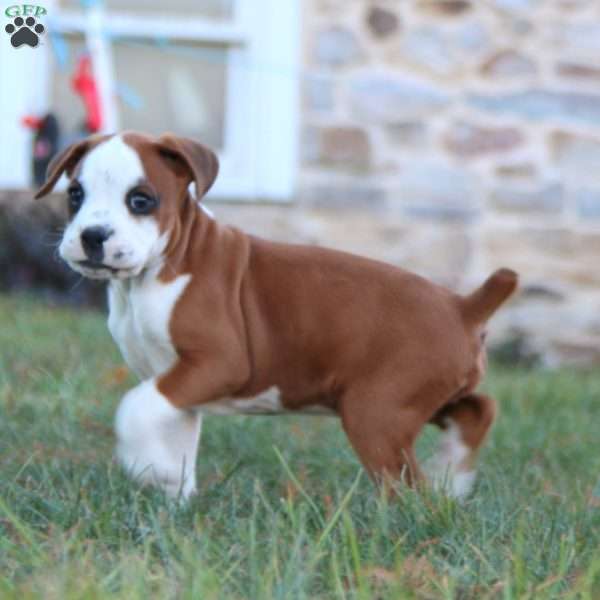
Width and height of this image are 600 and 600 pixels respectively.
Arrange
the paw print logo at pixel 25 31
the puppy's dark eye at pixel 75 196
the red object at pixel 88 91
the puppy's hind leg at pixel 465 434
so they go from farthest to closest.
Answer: the red object at pixel 88 91 → the paw print logo at pixel 25 31 → the puppy's hind leg at pixel 465 434 → the puppy's dark eye at pixel 75 196

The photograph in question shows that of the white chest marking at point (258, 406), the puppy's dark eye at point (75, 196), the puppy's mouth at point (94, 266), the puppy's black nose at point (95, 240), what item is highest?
the puppy's dark eye at point (75, 196)

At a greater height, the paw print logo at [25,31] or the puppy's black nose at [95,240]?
the paw print logo at [25,31]

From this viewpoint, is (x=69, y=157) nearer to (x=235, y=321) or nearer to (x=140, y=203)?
(x=140, y=203)

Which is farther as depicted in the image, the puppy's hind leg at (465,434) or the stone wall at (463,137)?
the stone wall at (463,137)

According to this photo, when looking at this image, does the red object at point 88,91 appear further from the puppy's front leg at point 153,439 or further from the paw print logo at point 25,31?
the puppy's front leg at point 153,439

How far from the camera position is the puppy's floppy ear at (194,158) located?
354 cm

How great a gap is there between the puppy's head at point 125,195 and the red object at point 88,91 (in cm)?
392

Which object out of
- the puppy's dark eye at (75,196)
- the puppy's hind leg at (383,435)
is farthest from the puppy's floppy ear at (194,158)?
the puppy's hind leg at (383,435)

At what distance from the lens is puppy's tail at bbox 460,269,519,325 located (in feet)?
12.2

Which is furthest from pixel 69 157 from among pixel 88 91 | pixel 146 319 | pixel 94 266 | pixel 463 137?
pixel 463 137

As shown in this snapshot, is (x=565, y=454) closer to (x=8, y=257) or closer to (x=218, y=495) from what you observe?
(x=218, y=495)

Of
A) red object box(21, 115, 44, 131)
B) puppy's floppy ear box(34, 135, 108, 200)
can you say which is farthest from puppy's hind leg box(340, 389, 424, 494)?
red object box(21, 115, 44, 131)

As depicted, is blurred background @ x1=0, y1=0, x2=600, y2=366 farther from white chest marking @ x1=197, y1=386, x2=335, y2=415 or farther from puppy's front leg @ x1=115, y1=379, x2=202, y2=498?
puppy's front leg @ x1=115, y1=379, x2=202, y2=498

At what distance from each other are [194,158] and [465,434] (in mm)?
1112
